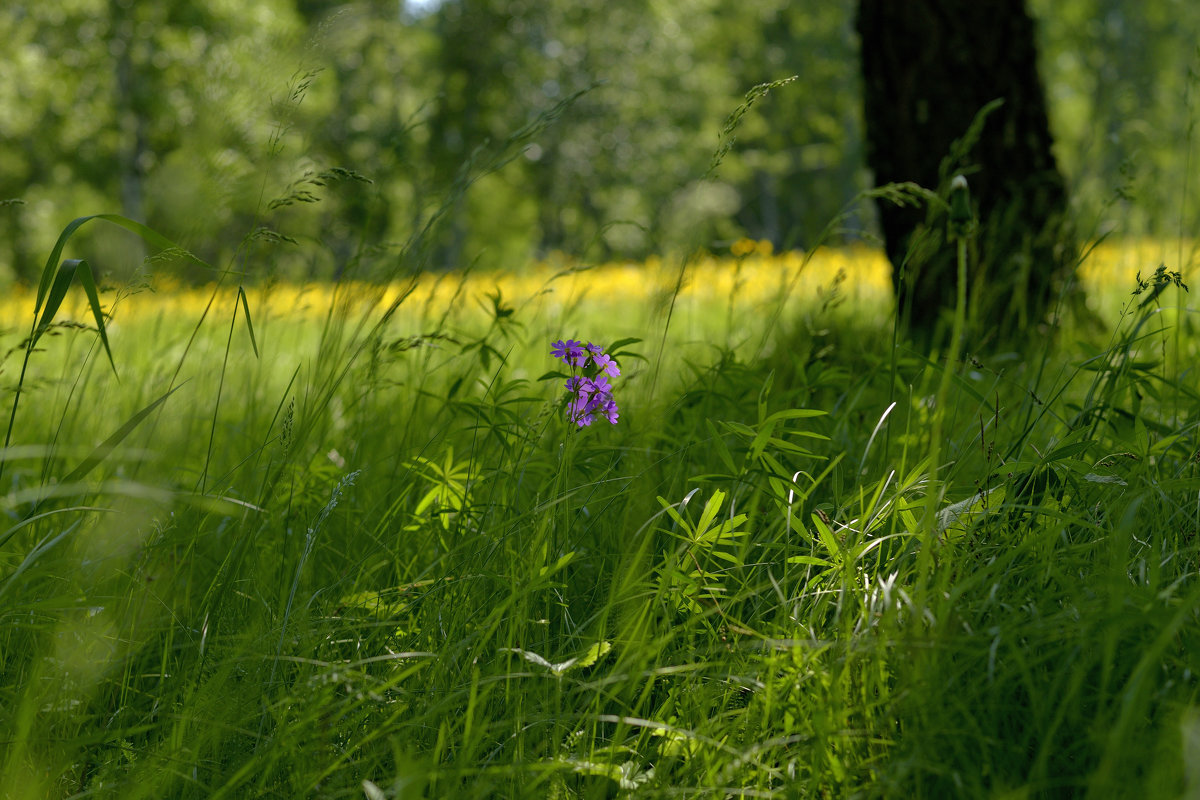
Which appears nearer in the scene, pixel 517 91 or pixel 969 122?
pixel 969 122

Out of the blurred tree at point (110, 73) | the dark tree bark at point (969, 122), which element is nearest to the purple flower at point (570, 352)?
the dark tree bark at point (969, 122)

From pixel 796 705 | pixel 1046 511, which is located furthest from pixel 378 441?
pixel 1046 511

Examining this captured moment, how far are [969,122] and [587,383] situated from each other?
224cm

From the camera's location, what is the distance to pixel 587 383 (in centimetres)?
132

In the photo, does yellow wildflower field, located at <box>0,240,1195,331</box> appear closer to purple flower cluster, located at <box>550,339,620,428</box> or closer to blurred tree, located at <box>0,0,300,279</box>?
purple flower cluster, located at <box>550,339,620,428</box>

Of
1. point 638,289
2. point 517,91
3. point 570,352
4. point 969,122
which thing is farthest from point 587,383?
point 517,91

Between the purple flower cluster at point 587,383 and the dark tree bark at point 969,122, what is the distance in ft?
5.87

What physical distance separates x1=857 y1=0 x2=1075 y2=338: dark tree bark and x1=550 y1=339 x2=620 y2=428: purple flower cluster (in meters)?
1.79

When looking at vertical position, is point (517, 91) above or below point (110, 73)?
above

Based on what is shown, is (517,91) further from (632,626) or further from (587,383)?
(632,626)

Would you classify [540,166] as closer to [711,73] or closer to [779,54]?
[711,73]

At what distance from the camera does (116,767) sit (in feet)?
3.08

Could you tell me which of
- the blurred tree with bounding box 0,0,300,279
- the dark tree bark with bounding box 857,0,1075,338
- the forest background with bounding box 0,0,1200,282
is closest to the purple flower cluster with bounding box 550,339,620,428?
the dark tree bark with bounding box 857,0,1075,338

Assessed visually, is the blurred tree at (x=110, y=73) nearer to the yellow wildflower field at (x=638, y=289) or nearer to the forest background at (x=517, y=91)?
the forest background at (x=517, y=91)
